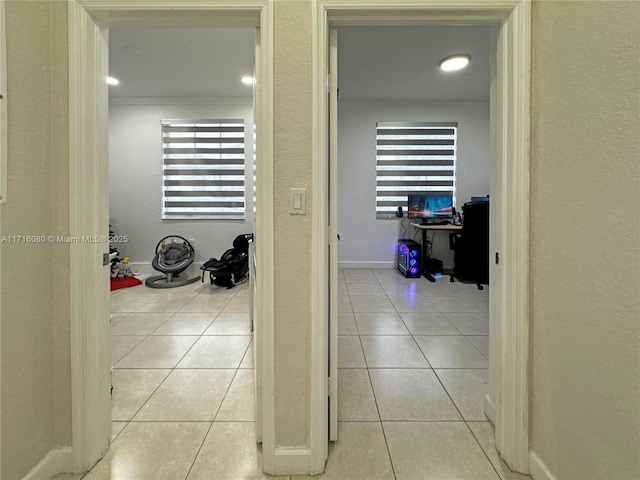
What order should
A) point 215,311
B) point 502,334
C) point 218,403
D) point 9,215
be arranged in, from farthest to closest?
point 215,311 → point 218,403 → point 502,334 → point 9,215

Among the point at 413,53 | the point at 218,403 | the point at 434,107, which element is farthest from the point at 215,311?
the point at 434,107

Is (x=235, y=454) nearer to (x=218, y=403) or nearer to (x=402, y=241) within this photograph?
(x=218, y=403)

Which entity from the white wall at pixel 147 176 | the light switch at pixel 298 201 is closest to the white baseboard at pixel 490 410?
the light switch at pixel 298 201

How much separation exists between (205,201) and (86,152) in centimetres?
401

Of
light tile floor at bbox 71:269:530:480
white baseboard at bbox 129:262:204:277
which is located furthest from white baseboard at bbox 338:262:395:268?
white baseboard at bbox 129:262:204:277

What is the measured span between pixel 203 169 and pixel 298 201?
14.4ft

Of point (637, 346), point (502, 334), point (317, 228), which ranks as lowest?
point (502, 334)

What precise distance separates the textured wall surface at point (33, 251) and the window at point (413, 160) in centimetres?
470

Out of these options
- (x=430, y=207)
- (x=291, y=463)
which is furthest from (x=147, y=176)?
(x=291, y=463)

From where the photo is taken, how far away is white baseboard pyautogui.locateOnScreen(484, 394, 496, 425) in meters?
1.59

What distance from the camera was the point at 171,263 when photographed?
4.51 metres

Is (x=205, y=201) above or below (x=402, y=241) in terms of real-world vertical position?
above

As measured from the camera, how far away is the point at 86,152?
4.18 feet

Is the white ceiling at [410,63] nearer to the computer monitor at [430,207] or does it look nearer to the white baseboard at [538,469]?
the computer monitor at [430,207]
